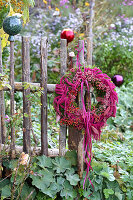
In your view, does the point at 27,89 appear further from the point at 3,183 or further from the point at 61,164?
the point at 3,183

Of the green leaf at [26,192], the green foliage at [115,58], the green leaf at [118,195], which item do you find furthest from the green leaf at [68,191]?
the green foliage at [115,58]

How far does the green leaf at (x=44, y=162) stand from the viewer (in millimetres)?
2117

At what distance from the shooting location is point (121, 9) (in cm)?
752

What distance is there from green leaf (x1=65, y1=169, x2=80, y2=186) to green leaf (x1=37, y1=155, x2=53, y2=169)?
16cm

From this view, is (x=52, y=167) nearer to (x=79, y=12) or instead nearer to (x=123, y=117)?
(x=123, y=117)

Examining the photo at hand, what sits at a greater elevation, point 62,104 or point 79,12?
point 79,12

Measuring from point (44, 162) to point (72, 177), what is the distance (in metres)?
0.27

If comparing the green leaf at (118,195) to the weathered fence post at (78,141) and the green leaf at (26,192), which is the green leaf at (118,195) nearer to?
the weathered fence post at (78,141)

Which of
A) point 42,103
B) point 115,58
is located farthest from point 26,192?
point 115,58

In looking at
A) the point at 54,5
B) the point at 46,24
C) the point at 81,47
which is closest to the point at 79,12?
the point at 46,24

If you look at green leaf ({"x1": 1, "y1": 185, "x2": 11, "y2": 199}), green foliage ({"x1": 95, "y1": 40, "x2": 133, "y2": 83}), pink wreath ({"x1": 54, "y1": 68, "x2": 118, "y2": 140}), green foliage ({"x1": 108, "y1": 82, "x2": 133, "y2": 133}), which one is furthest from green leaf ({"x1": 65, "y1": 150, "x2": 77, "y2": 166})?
green foliage ({"x1": 95, "y1": 40, "x2": 133, "y2": 83})

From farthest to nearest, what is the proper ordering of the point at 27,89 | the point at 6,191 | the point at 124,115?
the point at 124,115 < the point at 27,89 < the point at 6,191

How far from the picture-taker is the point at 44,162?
214cm

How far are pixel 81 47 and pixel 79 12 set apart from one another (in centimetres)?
404
